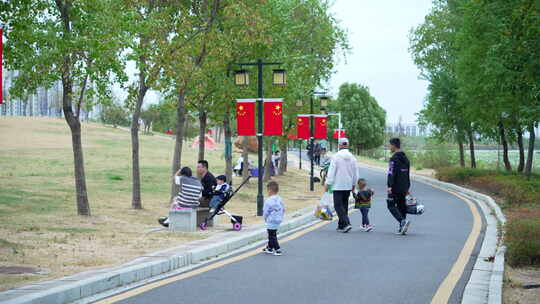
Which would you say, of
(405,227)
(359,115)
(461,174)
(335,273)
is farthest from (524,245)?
(359,115)

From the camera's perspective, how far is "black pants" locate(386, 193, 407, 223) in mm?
15797

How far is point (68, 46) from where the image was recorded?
17031 millimetres

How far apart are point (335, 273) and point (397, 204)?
559cm

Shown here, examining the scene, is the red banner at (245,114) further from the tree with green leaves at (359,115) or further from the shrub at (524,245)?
the tree with green leaves at (359,115)

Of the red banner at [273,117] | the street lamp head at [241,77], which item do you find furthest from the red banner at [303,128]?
the street lamp head at [241,77]

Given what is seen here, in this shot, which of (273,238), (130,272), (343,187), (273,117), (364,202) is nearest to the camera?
(130,272)

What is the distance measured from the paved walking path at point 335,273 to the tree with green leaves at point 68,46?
6.10 metres

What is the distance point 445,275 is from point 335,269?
155 centimetres

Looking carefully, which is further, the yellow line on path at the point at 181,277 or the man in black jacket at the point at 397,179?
the man in black jacket at the point at 397,179

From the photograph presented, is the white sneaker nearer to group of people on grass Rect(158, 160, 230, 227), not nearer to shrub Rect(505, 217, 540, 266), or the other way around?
group of people on grass Rect(158, 160, 230, 227)

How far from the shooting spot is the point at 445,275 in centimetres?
1064

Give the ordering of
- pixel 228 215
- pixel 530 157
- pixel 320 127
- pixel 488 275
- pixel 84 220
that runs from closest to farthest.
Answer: pixel 488 275, pixel 228 215, pixel 84 220, pixel 530 157, pixel 320 127

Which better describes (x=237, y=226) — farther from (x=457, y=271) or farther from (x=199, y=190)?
(x=457, y=271)

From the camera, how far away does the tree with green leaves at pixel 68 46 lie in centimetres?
1664
